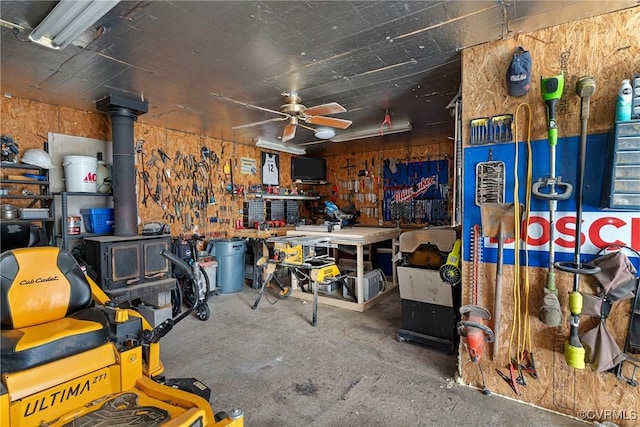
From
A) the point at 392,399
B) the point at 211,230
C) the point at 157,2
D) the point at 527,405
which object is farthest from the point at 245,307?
the point at 157,2

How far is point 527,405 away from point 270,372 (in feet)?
6.27

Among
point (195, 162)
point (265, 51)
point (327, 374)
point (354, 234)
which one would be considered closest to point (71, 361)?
point (327, 374)

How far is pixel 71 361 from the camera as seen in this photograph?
1.66 metres

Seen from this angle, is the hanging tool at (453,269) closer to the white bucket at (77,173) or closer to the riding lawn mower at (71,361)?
the riding lawn mower at (71,361)

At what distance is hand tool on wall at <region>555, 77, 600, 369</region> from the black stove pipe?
4.06m

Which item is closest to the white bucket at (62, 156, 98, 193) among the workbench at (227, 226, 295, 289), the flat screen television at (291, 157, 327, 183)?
the workbench at (227, 226, 295, 289)

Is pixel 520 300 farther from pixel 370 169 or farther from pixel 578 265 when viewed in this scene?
pixel 370 169

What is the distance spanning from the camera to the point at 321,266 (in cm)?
387

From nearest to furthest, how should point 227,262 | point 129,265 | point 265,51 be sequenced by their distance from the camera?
point 265,51, point 129,265, point 227,262

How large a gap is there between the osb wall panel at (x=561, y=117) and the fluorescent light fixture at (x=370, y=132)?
232 cm

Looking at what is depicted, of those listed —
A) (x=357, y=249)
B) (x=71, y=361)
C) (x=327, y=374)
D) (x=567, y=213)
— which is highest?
(x=567, y=213)

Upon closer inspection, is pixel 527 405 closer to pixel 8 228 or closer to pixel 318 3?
pixel 318 3

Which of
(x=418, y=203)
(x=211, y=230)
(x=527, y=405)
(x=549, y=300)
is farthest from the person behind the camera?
(x=418, y=203)

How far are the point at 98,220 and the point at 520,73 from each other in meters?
4.40
